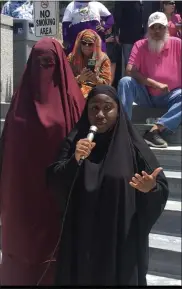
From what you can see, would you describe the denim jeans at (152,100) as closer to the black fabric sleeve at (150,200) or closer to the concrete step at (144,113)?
the concrete step at (144,113)

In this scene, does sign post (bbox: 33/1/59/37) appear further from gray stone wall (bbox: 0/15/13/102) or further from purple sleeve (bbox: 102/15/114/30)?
gray stone wall (bbox: 0/15/13/102)

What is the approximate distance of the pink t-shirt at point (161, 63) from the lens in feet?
18.1

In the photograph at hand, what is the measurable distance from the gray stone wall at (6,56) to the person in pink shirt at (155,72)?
2.89 meters

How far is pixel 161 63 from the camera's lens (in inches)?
221

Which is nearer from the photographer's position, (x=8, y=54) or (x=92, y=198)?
(x=92, y=198)

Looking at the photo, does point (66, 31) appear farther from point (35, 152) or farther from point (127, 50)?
point (35, 152)

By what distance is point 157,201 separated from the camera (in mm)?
2268

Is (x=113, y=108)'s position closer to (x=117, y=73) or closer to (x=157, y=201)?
(x=157, y=201)

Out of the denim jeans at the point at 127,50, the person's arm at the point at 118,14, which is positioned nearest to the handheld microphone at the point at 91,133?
the denim jeans at the point at 127,50

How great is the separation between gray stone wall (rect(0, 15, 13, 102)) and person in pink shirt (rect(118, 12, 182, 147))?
114 inches

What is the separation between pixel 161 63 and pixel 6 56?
3253mm

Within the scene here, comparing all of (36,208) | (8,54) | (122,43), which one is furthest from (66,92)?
(8,54)

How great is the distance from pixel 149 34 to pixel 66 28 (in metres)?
1.06

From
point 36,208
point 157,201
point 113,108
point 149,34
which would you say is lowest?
point 36,208
